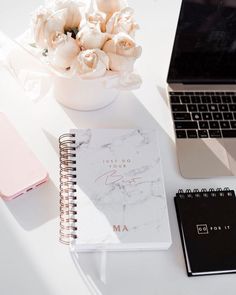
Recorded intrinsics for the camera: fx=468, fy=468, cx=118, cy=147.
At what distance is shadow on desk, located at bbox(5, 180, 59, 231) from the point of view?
2.61 ft

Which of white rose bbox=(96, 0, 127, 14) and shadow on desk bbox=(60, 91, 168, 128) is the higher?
white rose bbox=(96, 0, 127, 14)

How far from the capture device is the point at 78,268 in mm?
760

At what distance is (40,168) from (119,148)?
0.48 ft

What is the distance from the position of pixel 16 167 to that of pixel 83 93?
18 cm

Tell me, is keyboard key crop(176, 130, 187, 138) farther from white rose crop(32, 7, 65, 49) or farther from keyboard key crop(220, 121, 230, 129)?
white rose crop(32, 7, 65, 49)

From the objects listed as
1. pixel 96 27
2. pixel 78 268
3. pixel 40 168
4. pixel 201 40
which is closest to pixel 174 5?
pixel 201 40

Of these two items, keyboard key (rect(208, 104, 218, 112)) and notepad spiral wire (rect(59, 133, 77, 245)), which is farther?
keyboard key (rect(208, 104, 218, 112))

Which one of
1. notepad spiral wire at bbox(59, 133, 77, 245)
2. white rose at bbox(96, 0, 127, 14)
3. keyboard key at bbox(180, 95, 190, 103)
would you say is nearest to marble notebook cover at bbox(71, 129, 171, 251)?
notepad spiral wire at bbox(59, 133, 77, 245)

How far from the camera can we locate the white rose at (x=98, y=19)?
30.5 inches

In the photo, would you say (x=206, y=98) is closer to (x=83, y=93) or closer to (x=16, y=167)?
(x=83, y=93)

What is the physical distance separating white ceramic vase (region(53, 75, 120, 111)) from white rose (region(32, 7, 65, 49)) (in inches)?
3.2

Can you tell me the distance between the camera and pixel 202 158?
88 centimetres

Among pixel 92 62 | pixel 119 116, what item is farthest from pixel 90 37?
pixel 119 116

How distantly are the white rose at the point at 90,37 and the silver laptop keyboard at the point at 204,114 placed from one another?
0.78 feet
